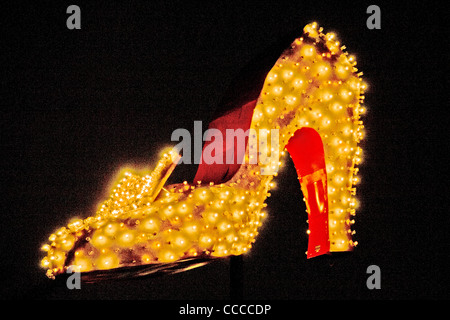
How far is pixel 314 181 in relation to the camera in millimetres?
1977

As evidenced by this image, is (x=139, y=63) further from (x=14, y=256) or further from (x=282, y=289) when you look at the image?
(x=282, y=289)

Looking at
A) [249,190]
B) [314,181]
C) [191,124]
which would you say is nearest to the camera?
[249,190]

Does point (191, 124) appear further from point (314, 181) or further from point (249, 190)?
point (249, 190)

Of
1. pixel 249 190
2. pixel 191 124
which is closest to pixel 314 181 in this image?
pixel 249 190

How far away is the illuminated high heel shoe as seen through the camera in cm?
140

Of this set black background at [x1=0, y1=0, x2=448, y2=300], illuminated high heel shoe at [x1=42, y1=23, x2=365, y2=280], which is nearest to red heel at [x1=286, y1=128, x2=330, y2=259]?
illuminated high heel shoe at [x1=42, y1=23, x2=365, y2=280]

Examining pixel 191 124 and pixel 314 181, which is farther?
pixel 191 124

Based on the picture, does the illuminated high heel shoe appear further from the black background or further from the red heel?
the black background

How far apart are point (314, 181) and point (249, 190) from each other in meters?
0.46

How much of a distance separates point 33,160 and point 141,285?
1011 millimetres

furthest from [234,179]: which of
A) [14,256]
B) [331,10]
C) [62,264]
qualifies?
[331,10]

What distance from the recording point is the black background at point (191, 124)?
8.26ft

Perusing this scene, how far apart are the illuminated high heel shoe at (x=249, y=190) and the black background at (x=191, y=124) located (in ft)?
0.91

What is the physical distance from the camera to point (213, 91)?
2.87 m
